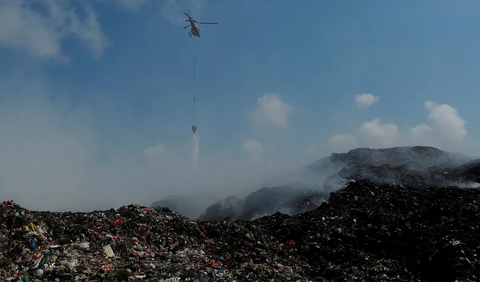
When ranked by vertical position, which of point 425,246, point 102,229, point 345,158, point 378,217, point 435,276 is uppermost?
point 345,158

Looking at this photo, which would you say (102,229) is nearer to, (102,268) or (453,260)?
(102,268)

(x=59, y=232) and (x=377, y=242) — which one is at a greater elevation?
(x=59, y=232)

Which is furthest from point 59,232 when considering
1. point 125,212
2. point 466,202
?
point 466,202

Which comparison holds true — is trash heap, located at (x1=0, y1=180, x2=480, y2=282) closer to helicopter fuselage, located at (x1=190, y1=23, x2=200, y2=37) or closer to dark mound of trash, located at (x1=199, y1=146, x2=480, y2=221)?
dark mound of trash, located at (x1=199, y1=146, x2=480, y2=221)

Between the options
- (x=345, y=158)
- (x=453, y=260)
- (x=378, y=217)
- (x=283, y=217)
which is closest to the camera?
(x=453, y=260)

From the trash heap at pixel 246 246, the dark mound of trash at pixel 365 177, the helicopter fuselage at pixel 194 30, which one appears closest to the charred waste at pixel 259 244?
the trash heap at pixel 246 246
